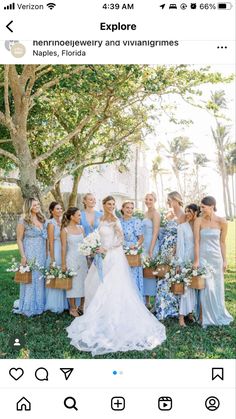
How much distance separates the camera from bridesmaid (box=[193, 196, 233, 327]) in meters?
5.05

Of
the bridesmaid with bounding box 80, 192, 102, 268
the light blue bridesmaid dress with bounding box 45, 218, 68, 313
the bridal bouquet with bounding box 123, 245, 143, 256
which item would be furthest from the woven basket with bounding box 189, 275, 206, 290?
the light blue bridesmaid dress with bounding box 45, 218, 68, 313

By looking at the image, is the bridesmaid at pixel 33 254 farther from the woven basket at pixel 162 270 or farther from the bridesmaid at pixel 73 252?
the woven basket at pixel 162 270

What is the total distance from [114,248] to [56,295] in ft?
3.65

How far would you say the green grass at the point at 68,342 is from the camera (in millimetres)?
3938

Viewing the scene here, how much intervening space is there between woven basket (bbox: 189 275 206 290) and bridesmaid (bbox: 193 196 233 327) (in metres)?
0.15

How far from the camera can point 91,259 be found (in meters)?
5.72

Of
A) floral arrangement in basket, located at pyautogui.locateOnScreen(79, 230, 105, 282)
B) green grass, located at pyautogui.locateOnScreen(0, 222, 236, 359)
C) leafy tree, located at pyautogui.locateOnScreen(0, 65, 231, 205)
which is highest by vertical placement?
leafy tree, located at pyautogui.locateOnScreen(0, 65, 231, 205)

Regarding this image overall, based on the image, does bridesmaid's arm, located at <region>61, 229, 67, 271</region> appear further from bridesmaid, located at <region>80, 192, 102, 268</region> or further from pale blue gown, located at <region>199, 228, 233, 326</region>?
pale blue gown, located at <region>199, 228, 233, 326</region>
